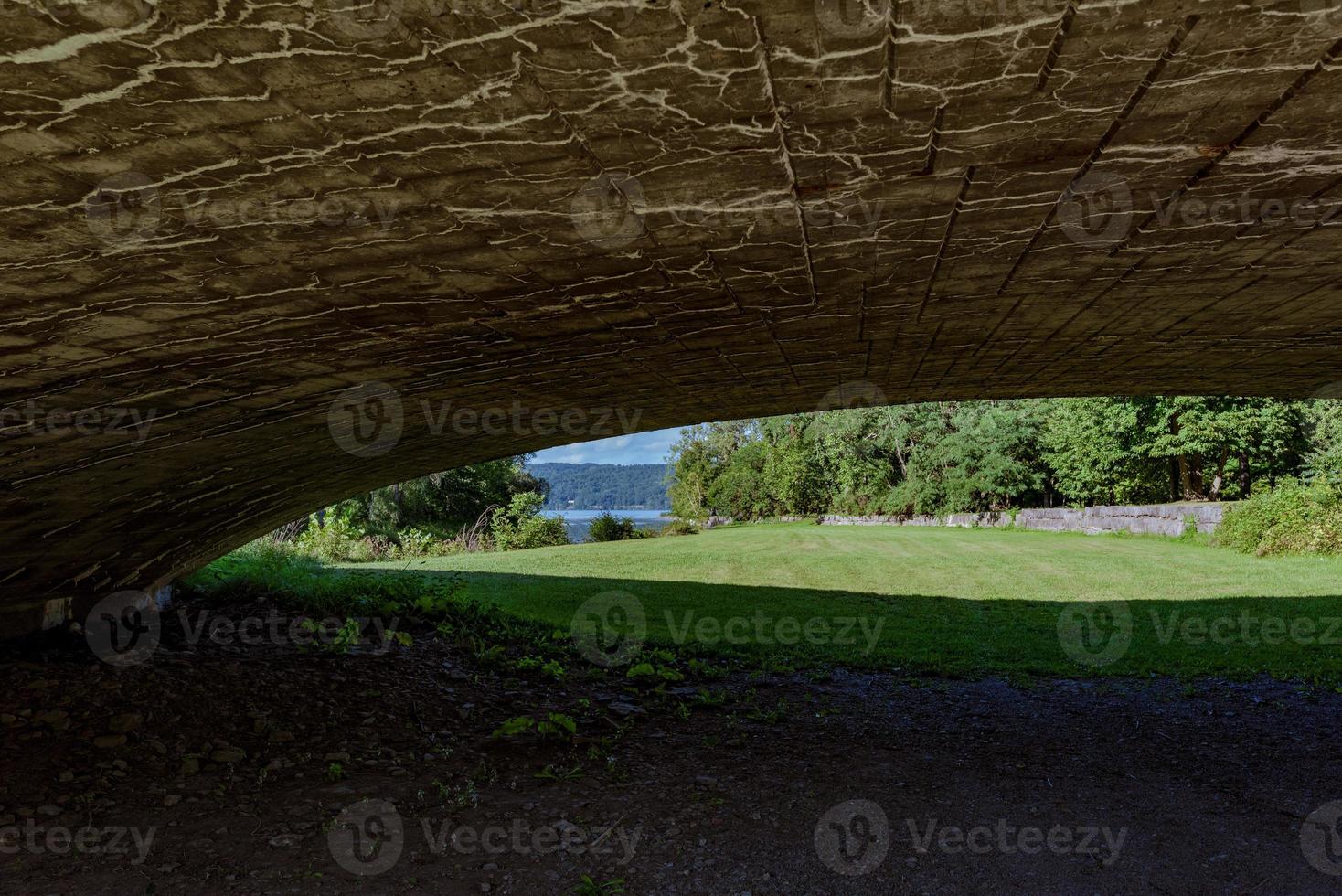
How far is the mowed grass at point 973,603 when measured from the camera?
30.7 ft

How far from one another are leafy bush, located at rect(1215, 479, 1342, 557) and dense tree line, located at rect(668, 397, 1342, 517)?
14.1 ft

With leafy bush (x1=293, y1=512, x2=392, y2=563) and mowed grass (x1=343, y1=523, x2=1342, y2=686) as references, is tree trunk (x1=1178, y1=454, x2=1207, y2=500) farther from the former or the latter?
leafy bush (x1=293, y1=512, x2=392, y2=563)

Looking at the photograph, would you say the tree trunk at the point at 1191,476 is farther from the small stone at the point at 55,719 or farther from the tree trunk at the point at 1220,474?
the small stone at the point at 55,719

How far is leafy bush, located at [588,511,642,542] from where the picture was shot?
32281mm

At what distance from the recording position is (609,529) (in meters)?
32.5

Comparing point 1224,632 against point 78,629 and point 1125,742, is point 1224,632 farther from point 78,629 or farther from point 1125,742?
point 78,629

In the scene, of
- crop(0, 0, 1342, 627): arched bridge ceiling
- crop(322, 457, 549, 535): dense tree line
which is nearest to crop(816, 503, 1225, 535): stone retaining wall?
crop(0, 0, 1342, 627): arched bridge ceiling

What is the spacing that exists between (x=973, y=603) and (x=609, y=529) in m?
20.1

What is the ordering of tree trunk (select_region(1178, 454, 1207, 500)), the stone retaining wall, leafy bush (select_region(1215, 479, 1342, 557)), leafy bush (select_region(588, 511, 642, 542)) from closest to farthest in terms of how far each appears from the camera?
leafy bush (select_region(1215, 479, 1342, 557)) < the stone retaining wall < leafy bush (select_region(588, 511, 642, 542)) < tree trunk (select_region(1178, 454, 1207, 500))

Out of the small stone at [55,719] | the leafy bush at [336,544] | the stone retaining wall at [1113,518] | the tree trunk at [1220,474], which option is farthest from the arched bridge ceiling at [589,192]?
the tree trunk at [1220,474]

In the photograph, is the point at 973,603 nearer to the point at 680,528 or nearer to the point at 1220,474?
the point at 1220,474

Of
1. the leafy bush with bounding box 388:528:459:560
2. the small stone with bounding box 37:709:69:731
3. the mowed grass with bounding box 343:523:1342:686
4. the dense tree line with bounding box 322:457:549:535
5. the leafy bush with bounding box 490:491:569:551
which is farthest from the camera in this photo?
the dense tree line with bounding box 322:457:549:535

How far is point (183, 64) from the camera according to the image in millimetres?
1731

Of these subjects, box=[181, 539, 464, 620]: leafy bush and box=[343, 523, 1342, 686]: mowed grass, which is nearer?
box=[181, 539, 464, 620]: leafy bush
